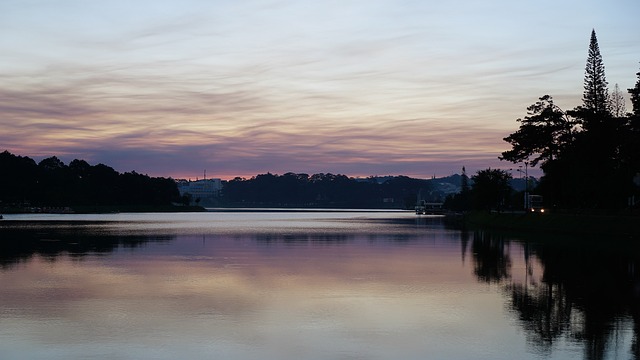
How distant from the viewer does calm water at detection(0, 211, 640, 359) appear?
57.6 ft

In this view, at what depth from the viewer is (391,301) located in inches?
1013

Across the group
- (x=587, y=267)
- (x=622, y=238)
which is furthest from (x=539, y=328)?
(x=622, y=238)

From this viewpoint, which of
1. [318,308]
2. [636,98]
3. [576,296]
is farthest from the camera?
[636,98]

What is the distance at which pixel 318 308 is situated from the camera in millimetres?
24031

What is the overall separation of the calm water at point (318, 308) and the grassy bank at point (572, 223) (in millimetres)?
31805

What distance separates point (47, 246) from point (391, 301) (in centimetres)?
3841

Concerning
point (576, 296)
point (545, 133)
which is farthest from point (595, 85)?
point (576, 296)

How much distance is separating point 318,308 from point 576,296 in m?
10.0

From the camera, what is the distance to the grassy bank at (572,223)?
244 ft

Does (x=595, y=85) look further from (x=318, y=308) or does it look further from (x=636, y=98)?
(x=318, y=308)

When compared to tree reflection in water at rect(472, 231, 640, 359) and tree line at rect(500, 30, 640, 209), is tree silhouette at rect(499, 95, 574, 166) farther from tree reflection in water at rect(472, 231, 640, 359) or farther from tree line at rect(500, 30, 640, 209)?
tree reflection in water at rect(472, 231, 640, 359)

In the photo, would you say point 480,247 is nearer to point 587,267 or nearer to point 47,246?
point 587,267

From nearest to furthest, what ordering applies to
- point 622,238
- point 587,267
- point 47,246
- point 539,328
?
point 539,328
point 587,267
point 47,246
point 622,238

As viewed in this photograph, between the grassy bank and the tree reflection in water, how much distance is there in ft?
84.1
